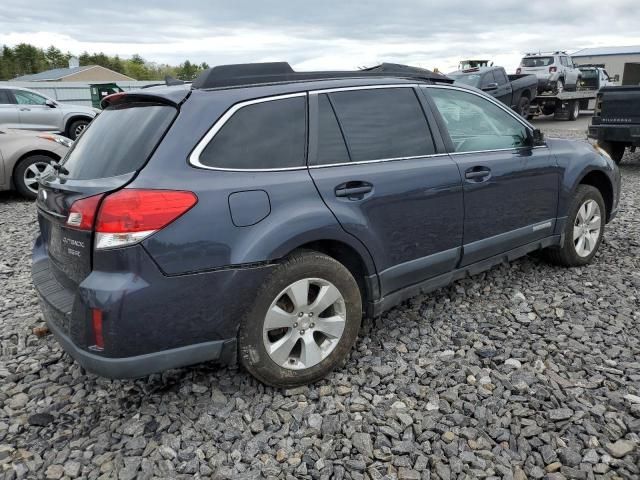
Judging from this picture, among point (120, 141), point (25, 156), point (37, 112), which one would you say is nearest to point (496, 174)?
point (120, 141)

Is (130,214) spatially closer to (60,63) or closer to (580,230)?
(580,230)

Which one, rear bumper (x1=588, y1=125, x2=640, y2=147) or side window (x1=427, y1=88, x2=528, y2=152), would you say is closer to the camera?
side window (x1=427, y1=88, x2=528, y2=152)

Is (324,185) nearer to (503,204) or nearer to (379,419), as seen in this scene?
(379,419)

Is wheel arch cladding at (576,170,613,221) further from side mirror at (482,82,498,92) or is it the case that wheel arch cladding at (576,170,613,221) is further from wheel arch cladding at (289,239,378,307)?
side mirror at (482,82,498,92)

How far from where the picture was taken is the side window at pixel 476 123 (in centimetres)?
356

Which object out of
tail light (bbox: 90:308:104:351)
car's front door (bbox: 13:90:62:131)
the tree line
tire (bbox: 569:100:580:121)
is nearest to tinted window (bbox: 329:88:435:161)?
tail light (bbox: 90:308:104:351)

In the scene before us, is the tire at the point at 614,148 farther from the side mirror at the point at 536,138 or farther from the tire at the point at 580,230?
the side mirror at the point at 536,138

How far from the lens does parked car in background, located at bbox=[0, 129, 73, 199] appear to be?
769cm

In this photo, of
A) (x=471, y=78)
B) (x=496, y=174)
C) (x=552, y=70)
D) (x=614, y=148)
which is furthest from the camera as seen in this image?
(x=552, y=70)

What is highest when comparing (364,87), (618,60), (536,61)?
(618,60)

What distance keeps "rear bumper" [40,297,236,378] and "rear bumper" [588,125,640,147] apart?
Result: 8840 millimetres

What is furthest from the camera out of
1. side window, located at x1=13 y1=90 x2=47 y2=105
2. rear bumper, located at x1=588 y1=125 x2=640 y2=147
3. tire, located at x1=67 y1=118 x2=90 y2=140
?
tire, located at x1=67 y1=118 x2=90 y2=140

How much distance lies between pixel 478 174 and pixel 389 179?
0.82 metres

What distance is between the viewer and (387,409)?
2.70m
